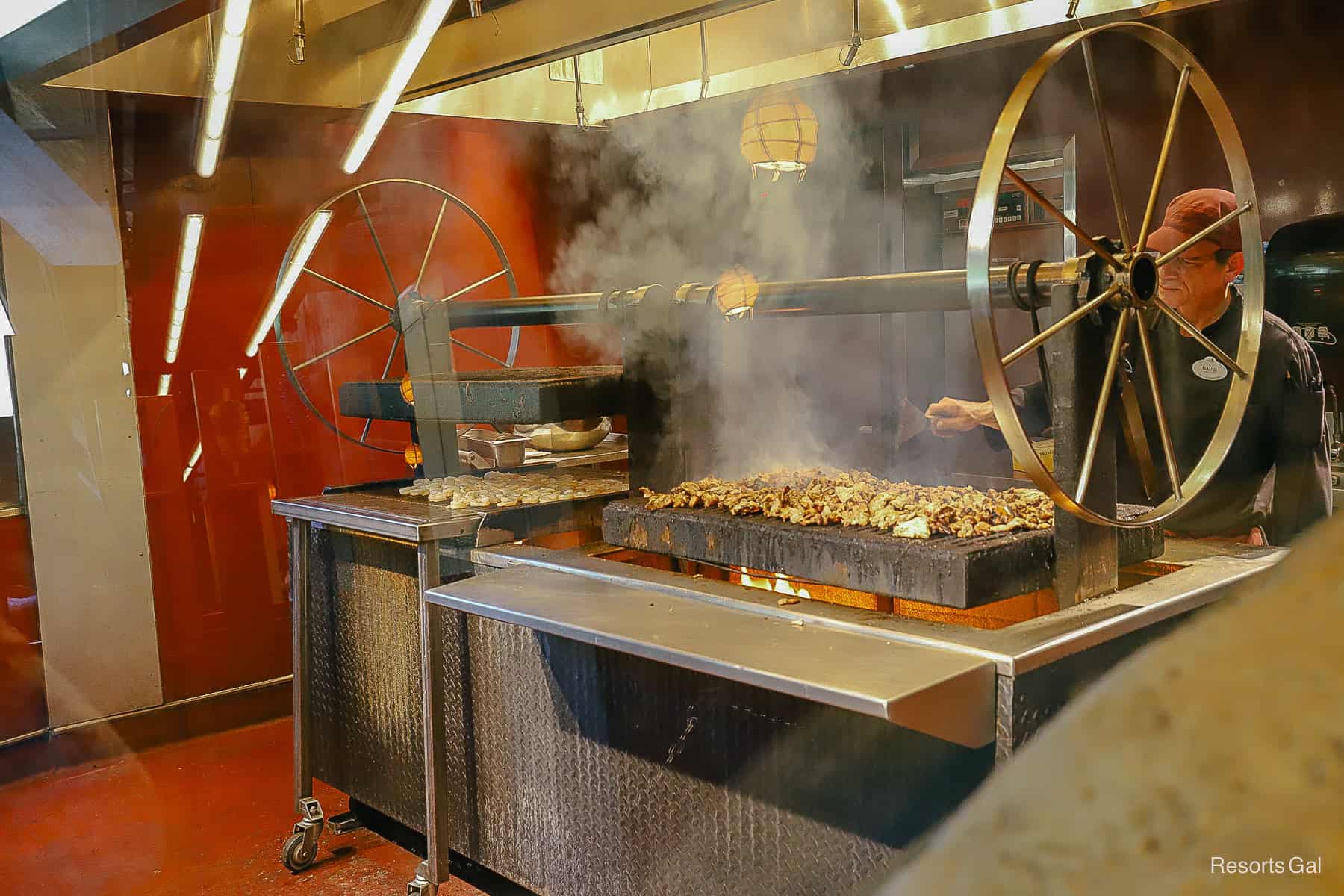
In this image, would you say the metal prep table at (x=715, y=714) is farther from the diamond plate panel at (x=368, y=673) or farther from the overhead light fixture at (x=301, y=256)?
the overhead light fixture at (x=301, y=256)

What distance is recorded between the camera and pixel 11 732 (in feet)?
12.4

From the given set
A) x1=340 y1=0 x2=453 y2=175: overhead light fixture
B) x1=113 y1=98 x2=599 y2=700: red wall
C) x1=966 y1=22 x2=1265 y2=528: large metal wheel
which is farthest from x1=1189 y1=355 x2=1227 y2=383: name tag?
x1=113 y1=98 x2=599 y2=700: red wall

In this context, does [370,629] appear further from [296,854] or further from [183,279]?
[183,279]

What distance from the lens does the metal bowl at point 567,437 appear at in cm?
329

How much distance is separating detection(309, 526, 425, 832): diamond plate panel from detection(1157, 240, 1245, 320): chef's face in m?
2.03

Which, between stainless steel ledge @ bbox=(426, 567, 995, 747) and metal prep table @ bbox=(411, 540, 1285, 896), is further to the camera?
metal prep table @ bbox=(411, 540, 1285, 896)

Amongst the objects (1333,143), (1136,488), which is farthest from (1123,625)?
(1333,143)

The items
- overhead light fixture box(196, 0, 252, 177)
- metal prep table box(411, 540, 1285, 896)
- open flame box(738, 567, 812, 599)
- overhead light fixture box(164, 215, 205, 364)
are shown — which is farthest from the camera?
overhead light fixture box(164, 215, 205, 364)

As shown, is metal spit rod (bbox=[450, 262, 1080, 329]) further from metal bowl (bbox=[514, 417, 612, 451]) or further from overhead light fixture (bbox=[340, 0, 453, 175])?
overhead light fixture (bbox=[340, 0, 453, 175])

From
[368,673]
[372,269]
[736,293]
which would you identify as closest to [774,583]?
[736,293]

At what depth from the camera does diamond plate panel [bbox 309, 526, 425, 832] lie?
2748 millimetres

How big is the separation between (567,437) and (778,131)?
1202 mm

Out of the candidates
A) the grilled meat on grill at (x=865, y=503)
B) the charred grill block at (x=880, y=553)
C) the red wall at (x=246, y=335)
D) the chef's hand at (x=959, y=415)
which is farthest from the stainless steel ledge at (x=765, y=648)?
the red wall at (x=246, y=335)

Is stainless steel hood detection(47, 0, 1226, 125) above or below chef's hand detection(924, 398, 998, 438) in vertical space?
above
